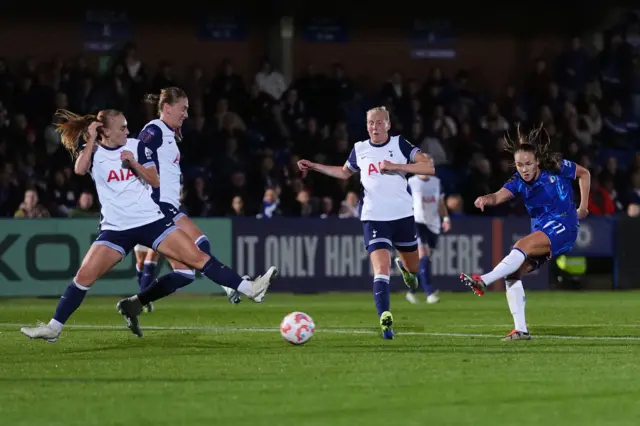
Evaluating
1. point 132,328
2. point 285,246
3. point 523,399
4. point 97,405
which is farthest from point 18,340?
point 285,246

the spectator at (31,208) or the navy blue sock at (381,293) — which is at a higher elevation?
the spectator at (31,208)

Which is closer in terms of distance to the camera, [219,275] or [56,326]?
[56,326]

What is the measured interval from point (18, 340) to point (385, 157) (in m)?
3.97

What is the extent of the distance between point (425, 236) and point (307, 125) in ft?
19.2

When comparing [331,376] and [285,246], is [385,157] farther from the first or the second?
[285,246]

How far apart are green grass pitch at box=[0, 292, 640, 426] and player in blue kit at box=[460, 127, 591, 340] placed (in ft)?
1.79

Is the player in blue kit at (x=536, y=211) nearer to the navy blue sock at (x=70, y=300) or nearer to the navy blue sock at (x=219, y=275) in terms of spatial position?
the navy blue sock at (x=219, y=275)

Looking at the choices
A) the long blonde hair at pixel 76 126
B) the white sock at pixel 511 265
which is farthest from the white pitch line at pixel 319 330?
the long blonde hair at pixel 76 126

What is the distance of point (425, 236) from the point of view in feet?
68.1

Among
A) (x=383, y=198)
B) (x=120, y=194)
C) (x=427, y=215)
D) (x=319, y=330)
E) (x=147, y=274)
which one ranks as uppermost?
(x=120, y=194)

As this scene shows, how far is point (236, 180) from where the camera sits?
23.6 metres

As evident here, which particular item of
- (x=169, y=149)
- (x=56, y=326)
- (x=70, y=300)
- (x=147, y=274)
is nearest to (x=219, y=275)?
(x=70, y=300)

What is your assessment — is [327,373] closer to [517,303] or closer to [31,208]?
[517,303]

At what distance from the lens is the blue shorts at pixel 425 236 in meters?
20.7
